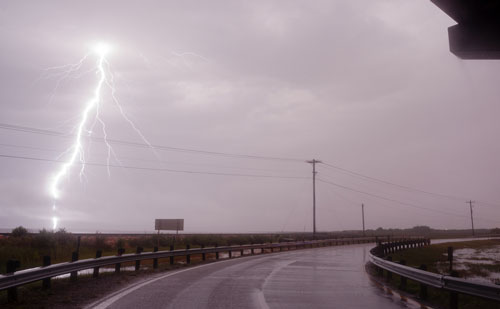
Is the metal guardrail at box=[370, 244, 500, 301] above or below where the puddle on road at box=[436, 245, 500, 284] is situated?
above

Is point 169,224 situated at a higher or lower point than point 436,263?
higher

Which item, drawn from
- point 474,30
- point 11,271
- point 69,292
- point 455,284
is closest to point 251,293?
point 69,292

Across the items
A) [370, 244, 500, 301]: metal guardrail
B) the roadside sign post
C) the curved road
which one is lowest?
the curved road

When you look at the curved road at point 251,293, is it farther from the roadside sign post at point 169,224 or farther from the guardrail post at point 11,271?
the roadside sign post at point 169,224

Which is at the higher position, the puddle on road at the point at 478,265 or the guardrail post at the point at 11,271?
the guardrail post at the point at 11,271

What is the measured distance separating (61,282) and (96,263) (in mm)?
1299

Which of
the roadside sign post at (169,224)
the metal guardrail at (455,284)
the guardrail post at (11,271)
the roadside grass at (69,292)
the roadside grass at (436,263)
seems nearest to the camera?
the metal guardrail at (455,284)

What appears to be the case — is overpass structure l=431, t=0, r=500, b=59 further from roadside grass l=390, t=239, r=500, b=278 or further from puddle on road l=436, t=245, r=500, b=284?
roadside grass l=390, t=239, r=500, b=278

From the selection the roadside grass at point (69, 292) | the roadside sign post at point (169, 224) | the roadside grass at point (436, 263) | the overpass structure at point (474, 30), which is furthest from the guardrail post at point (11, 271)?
the roadside sign post at point (169, 224)

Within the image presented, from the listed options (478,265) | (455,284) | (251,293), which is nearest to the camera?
(455,284)

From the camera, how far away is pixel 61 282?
12.6 m

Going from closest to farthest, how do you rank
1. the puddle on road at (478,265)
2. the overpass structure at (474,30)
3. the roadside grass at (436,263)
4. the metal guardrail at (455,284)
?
the overpass structure at (474,30)
the metal guardrail at (455,284)
the puddle on road at (478,265)
the roadside grass at (436,263)

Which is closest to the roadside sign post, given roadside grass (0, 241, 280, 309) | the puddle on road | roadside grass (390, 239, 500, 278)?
roadside grass (390, 239, 500, 278)

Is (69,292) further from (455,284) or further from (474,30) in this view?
(474,30)
